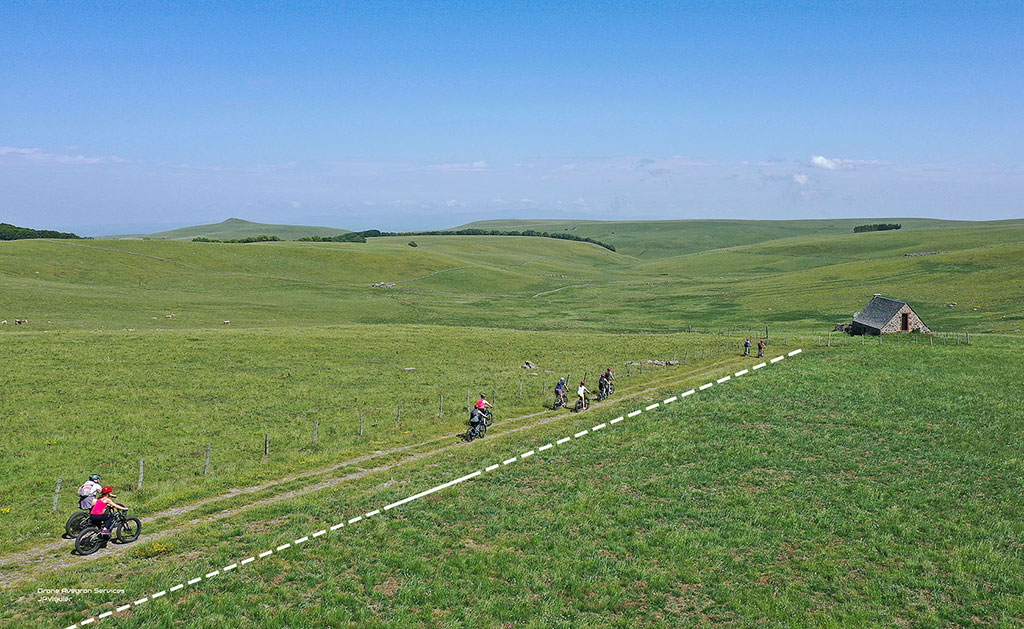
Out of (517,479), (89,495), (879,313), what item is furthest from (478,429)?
(879,313)

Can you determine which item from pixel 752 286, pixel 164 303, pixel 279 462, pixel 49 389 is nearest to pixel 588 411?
pixel 279 462

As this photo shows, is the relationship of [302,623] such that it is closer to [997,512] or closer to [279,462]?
[279,462]

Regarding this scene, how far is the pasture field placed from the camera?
52.7ft

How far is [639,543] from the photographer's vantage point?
19.8 meters

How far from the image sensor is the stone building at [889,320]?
6278cm

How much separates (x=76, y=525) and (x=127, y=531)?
1550mm

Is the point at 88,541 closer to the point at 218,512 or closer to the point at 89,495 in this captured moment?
the point at 89,495

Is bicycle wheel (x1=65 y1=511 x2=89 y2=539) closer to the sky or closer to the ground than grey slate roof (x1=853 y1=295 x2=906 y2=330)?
closer to the ground

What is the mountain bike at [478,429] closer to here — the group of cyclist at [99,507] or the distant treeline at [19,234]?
the group of cyclist at [99,507]

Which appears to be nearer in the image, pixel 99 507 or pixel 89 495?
pixel 99 507

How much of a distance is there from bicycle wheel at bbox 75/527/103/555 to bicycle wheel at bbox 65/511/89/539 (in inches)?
30.5

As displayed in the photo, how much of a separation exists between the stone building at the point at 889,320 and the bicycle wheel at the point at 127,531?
64.6 meters

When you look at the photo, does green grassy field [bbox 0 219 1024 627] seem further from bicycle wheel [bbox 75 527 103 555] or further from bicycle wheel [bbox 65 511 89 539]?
bicycle wheel [bbox 75 527 103 555]

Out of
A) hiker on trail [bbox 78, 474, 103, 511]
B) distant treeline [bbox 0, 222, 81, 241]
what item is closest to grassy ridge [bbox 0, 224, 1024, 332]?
distant treeline [bbox 0, 222, 81, 241]
